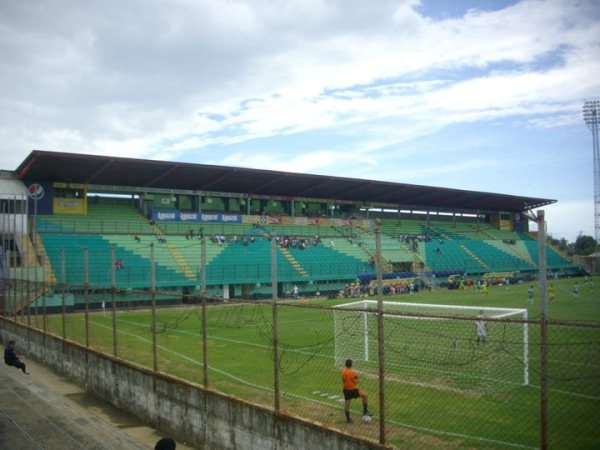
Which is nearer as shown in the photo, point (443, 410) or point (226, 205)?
point (443, 410)

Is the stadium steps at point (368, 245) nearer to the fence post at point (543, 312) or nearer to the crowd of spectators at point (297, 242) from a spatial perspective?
the crowd of spectators at point (297, 242)

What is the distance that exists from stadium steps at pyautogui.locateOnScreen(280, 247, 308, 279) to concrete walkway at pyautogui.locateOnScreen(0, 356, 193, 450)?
27.7 metres

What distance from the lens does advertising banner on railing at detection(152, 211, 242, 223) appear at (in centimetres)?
4601

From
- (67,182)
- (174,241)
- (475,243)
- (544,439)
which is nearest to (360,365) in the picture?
(544,439)

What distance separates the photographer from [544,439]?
5.38 m

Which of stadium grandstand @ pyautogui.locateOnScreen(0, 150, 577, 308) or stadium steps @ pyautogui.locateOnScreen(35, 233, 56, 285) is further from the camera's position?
stadium grandstand @ pyautogui.locateOnScreen(0, 150, 577, 308)

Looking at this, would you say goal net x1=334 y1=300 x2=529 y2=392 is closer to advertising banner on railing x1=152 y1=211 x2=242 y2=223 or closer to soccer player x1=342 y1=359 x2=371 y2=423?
soccer player x1=342 y1=359 x2=371 y2=423

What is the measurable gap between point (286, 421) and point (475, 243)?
51.1m

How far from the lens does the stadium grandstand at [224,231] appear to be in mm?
36375

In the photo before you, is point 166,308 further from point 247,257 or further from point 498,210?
point 498,210

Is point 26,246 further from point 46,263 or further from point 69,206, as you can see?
point 69,206

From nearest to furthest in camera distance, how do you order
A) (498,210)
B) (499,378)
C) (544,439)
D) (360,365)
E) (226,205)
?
(544,439)
(499,378)
(360,365)
(226,205)
(498,210)

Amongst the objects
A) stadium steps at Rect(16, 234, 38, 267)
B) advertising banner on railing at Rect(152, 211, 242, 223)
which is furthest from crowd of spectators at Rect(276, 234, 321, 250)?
stadium steps at Rect(16, 234, 38, 267)

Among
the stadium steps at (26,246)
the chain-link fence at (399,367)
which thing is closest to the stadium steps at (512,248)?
the chain-link fence at (399,367)
